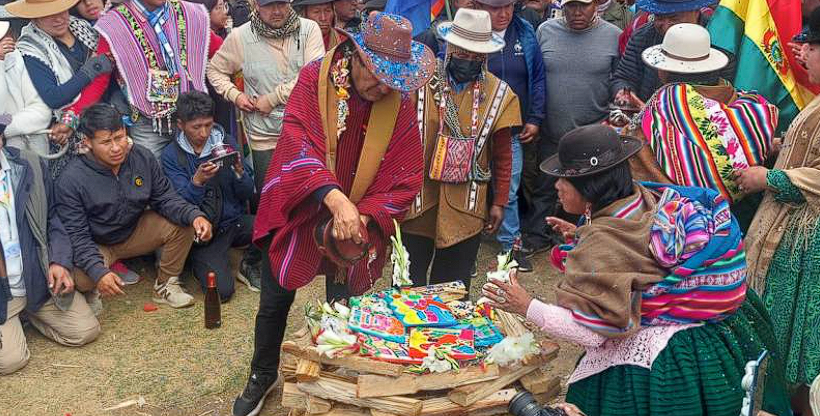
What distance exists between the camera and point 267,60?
18.6 ft

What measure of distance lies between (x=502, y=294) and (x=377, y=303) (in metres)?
0.71

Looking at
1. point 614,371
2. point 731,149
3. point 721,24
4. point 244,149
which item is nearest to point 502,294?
point 614,371

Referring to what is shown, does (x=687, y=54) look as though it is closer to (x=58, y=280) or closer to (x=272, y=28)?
(x=272, y=28)

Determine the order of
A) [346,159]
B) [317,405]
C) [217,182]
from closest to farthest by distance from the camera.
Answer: [317,405] → [346,159] → [217,182]

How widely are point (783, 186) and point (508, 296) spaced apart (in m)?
1.45

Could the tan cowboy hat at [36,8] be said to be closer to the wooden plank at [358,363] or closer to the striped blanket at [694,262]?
the wooden plank at [358,363]

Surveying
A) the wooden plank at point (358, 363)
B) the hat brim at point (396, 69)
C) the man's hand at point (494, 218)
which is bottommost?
the man's hand at point (494, 218)

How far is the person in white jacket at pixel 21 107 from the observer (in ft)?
16.8

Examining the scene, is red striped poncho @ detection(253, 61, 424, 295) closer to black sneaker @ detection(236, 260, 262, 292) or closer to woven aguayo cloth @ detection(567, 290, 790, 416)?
woven aguayo cloth @ detection(567, 290, 790, 416)

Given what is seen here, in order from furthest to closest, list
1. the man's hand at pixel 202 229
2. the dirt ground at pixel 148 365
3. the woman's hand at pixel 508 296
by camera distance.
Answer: the man's hand at pixel 202 229, the dirt ground at pixel 148 365, the woman's hand at pixel 508 296

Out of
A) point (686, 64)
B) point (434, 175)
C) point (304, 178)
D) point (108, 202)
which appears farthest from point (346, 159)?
point (108, 202)

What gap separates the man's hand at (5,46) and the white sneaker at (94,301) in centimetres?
160

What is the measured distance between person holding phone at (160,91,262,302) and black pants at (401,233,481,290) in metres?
1.59

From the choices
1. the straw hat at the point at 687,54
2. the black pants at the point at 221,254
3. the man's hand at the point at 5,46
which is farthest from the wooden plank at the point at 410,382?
the man's hand at the point at 5,46
